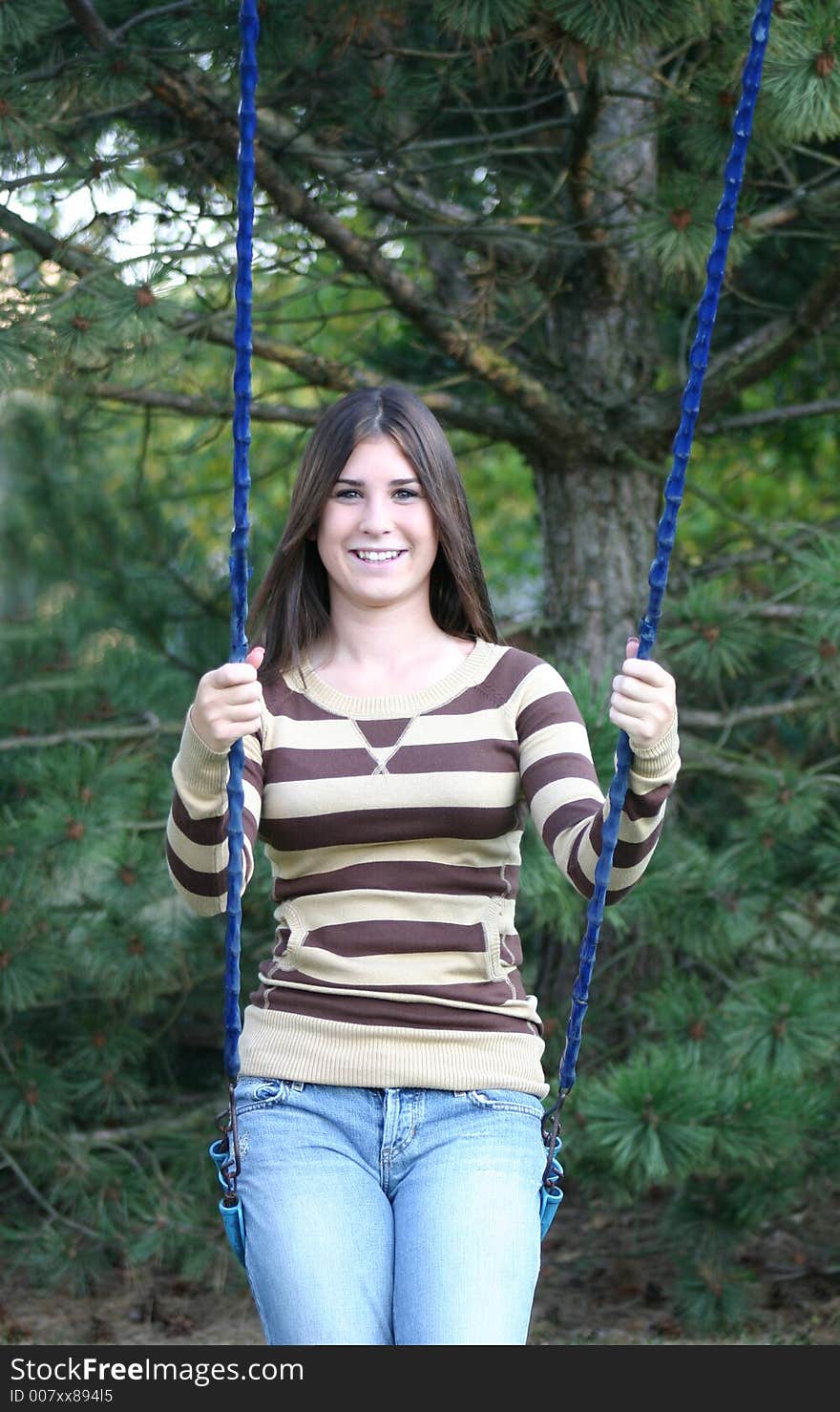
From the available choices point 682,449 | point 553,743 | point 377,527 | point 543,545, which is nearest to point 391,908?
point 553,743

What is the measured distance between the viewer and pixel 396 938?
1778mm

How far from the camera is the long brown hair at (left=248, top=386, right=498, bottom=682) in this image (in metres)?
1.99

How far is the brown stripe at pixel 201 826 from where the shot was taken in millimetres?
1755

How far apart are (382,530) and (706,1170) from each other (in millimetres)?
1643

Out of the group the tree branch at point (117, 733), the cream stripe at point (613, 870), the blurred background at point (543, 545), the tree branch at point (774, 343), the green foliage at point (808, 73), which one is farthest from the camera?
the tree branch at point (117, 733)

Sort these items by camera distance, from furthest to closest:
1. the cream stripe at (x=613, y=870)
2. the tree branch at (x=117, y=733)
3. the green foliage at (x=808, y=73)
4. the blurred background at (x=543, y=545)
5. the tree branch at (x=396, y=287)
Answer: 1. the tree branch at (x=117, y=733)
2. the tree branch at (x=396, y=287)
3. the blurred background at (x=543, y=545)
4. the green foliage at (x=808, y=73)
5. the cream stripe at (x=613, y=870)

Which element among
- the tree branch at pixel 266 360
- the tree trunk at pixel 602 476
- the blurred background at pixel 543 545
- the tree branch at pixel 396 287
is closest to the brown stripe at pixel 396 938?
the blurred background at pixel 543 545

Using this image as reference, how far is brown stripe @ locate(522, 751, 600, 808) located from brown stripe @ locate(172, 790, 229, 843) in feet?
1.18

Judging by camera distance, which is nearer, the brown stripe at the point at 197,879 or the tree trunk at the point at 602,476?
the brown stripe at the point at 197,879

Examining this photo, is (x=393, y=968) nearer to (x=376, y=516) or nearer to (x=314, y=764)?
(x=314, y=764)

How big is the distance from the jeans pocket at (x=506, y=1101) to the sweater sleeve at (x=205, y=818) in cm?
35

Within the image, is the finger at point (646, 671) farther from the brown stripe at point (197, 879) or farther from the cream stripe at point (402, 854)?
the brown stripe at point (197, 879)

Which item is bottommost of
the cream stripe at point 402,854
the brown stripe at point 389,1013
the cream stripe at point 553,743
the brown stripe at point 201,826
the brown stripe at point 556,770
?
the brown stripe at point 389,1013

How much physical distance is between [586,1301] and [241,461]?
2705 millimetres
